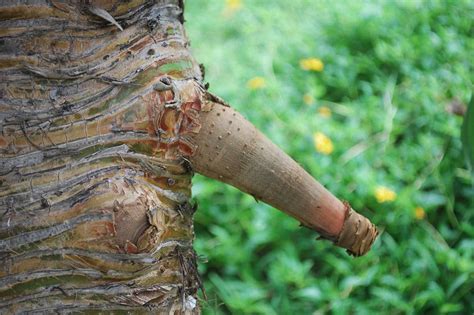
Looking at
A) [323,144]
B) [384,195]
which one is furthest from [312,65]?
[384,195]

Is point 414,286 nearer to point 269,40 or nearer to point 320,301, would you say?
point 320,301

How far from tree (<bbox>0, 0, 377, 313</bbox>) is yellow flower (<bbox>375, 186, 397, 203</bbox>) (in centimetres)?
108

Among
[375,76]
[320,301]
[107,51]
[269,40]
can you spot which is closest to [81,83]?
[107,51]

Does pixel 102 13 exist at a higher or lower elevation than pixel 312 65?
higher

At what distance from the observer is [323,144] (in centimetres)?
201

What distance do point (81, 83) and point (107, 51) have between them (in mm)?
50

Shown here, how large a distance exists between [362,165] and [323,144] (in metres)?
0.12

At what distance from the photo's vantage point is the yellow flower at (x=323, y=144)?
2.00 m

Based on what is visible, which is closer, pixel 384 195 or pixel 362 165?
pixel 384 195

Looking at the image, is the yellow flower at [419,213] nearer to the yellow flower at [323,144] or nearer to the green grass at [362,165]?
A: the green grass at [362,165]

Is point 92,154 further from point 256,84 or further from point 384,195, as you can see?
point 256,84

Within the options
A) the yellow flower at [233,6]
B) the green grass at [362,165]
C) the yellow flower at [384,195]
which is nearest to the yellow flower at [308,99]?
the green grass at [362,165]

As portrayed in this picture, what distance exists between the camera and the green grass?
1776 mm

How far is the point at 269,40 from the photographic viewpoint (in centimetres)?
273
